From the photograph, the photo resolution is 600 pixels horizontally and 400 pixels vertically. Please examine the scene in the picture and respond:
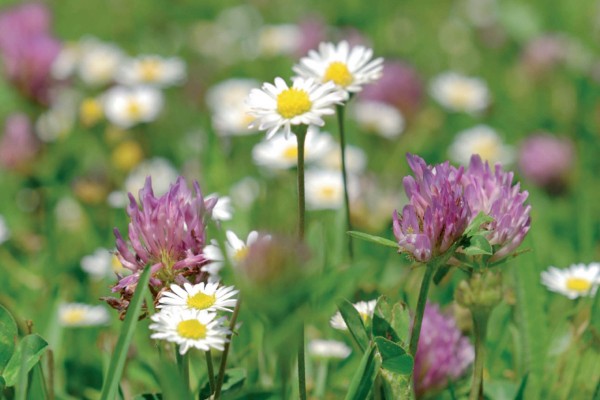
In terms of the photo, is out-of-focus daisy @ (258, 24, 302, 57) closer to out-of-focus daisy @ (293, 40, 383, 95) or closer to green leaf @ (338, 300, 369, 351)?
out-of-focus daisy @ (293, 40, 383, 95)

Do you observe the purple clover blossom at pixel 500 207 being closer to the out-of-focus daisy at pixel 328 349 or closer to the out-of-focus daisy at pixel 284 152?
the out-of-focus daisy at pixel 328 349

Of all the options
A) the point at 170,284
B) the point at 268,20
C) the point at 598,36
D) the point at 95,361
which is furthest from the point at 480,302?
the point at 268,20

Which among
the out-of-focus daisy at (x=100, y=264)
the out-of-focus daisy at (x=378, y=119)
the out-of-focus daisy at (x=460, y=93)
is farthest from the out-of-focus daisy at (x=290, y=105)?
the out-of-focus daisy at (x=460, y=93)

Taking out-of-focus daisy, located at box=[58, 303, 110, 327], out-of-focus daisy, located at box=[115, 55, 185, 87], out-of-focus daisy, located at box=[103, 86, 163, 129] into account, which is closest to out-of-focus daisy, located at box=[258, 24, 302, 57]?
out-of-focus daisy, located at box=[115, 55, 185, 87]

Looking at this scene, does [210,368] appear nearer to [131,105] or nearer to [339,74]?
[339,74]

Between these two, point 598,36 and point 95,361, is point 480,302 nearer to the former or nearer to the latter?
point 95,361

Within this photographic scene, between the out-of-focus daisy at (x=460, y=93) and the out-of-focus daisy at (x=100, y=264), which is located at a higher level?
the out-of-focus daisy at (x=460, y=93)

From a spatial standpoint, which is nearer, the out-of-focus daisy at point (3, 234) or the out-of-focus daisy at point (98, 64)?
the out-of-focus daisy at point (3, 234)
